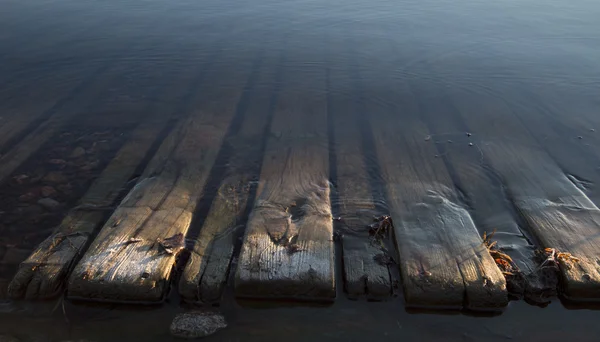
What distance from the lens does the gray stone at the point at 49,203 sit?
123 inches

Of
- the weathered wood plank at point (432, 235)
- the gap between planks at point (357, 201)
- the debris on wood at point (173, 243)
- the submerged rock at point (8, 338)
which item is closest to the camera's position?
the submerged rock at point (8, 338)

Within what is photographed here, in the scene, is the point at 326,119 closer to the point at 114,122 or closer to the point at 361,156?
the point at 361,156

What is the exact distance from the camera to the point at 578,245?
8.68 feet

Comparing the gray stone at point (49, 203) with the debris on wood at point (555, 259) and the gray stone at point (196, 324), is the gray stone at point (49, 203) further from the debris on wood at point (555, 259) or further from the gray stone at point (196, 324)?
the debris on wood at point (555, 259)

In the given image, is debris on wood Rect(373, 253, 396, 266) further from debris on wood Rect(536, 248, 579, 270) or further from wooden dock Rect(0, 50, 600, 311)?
debris on wood Rect(536, 248, 579, 270)

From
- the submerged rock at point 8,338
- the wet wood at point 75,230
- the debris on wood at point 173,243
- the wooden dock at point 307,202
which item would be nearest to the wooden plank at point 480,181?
the wooden dock at point 307,202

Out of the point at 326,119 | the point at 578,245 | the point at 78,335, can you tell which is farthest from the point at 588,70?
the point at 78,335

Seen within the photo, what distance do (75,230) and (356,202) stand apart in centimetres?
168

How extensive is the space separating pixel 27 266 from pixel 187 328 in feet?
3.08

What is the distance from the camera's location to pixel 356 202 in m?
3.12

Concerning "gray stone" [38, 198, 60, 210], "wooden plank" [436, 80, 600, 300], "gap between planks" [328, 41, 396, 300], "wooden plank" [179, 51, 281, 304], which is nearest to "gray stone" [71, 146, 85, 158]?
"gray stone" [38, 198, 60, 210]

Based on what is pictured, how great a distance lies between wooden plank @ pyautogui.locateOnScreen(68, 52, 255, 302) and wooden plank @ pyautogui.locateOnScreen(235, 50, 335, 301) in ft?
1.33

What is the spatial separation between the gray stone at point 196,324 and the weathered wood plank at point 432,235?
0.92 m

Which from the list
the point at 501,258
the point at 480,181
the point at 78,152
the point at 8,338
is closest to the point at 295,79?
the point at 78,152
